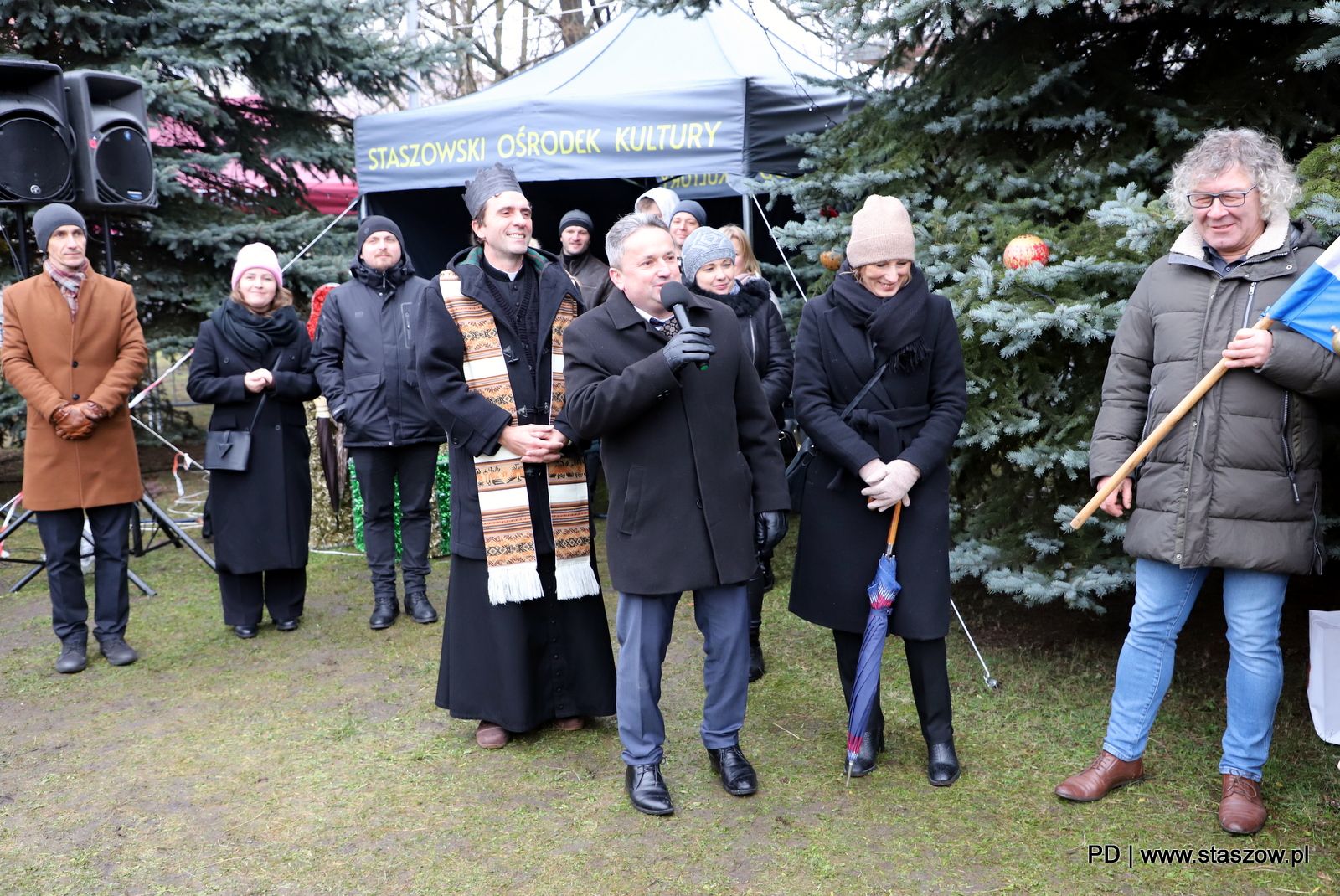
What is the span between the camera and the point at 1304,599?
527 centimetres

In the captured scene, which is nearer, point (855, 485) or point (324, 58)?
point (855, 485)

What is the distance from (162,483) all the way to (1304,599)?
350 inches

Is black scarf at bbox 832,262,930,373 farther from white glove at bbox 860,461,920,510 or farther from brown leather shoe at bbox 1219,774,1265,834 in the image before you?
brown leather shoe at bbox 1219,774,1265,834

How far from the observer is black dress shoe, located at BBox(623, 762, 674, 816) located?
3.30m

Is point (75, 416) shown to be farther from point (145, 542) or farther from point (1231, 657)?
point (1231, 657)

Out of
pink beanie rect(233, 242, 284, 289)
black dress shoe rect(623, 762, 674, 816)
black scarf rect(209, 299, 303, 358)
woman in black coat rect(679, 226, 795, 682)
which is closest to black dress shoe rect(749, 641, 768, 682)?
woman in black coat rect(679, 226, 795, 682)

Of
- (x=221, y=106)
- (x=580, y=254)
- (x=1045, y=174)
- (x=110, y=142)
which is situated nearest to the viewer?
(x=1045, y=174)

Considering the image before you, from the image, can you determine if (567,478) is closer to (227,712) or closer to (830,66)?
(227,712)

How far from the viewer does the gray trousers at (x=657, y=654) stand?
3.31 m

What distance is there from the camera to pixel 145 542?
7.34 meters

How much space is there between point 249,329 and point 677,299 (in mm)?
3032

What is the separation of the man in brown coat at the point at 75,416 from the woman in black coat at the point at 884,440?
10.3 feet

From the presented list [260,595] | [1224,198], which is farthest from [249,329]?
[1224,198]

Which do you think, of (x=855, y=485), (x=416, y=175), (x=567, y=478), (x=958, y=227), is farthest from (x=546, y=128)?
(x=855, y=485)
